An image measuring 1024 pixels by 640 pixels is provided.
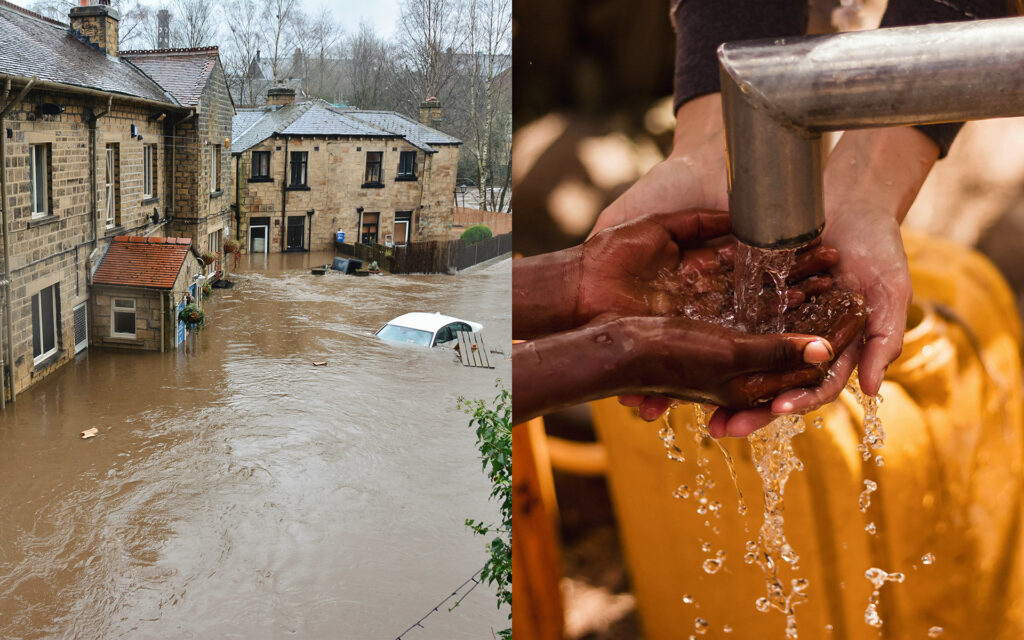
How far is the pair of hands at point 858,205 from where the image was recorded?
60cm

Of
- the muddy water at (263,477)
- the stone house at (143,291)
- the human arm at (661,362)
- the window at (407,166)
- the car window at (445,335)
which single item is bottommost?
the muddy water at (263,477)

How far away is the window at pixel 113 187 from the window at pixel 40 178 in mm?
589

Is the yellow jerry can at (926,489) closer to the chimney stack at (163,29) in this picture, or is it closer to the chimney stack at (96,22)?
the chimney stack at (96,22)

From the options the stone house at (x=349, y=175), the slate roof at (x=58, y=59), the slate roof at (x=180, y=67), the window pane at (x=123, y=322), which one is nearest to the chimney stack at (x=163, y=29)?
the slate roof at (x=180, y=67)

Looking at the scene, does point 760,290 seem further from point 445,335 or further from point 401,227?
point 445,335

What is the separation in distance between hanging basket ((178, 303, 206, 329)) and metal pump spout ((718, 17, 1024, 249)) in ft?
20.6

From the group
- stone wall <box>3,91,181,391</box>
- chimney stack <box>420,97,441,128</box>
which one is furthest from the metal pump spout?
stone wall <box>3,91,181,391</box>

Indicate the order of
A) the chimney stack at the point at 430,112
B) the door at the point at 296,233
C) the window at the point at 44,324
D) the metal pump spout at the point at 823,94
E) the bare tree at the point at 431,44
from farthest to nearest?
the door at the point at 296,233 < the window at the point at 44,324 < the chimney stack at the point at 430,112 < the bare tree at the point at 431,44 < the metal pump spout at the point at 823,94

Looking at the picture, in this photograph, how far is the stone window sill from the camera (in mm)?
4863

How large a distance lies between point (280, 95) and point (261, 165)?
21.6 inches

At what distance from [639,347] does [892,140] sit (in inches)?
9.4

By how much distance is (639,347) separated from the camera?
23.5 inches

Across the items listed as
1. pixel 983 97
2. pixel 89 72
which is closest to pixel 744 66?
pixel 983 97

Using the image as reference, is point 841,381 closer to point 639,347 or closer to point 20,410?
point 639,347
